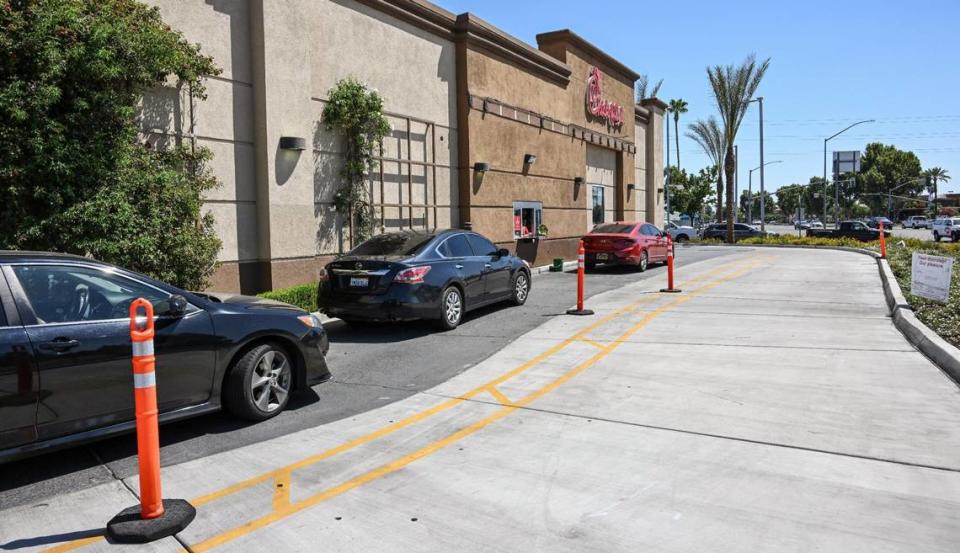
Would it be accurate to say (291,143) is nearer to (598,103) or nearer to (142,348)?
(142,348)

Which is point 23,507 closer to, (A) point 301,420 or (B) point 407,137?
(A) point 301,420

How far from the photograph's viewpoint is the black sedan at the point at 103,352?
4332 mm

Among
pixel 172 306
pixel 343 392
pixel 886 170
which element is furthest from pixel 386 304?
pixel 886 170

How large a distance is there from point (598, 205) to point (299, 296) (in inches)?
673

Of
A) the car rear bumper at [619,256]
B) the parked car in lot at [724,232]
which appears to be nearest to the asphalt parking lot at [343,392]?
the car rear bumper at [619,256]

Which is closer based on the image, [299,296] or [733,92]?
[299,296]

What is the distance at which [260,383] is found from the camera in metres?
5.78

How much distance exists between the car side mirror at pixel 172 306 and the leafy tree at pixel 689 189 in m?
64.1

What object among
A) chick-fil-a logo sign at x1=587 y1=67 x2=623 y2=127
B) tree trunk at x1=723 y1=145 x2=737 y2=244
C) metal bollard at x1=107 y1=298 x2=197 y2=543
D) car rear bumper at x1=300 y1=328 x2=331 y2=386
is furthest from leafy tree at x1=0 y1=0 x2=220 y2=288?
tree trunk at x1=723 y1=145 x2=737 y2=244

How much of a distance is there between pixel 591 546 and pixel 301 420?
3.15 meters

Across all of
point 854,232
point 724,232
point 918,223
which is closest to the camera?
point 854,232

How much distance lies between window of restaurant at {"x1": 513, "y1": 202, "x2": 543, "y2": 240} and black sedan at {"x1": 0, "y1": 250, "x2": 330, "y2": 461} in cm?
1448

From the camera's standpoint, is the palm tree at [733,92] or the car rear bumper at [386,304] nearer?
the car rear bumper at [386,304]

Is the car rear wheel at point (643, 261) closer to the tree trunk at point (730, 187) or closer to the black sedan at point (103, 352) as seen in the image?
the black sedan at point (103, 352)
